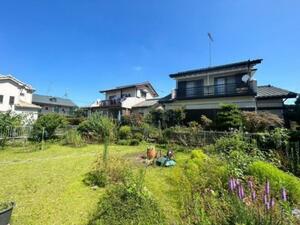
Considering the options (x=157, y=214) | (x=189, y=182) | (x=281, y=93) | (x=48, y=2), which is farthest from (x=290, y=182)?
(x=281, y=93)

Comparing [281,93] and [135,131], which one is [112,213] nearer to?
[135,131]

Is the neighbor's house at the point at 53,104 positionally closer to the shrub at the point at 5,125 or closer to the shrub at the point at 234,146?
the shrub at the point at 5,125

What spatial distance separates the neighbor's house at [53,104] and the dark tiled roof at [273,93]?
45.1 m

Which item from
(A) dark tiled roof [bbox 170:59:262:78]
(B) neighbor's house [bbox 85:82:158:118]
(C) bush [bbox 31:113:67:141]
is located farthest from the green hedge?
(B) neighbor's house [bbox 85:82:158:118]

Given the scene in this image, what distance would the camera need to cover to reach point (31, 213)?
4676 millimetres

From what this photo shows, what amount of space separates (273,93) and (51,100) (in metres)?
48.6

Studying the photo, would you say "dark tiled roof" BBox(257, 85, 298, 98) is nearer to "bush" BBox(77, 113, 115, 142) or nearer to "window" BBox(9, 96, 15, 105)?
"bush" BBox(77, 113, 115, 142)

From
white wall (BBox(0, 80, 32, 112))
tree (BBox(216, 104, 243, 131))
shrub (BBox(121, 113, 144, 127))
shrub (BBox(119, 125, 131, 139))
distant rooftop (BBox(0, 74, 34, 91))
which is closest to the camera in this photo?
tree (BBox(216, 104, 243, 131))

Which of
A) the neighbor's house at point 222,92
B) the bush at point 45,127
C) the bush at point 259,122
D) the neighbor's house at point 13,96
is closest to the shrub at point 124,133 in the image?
the bush at point 45,127

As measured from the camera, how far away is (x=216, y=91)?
2180 centimetres

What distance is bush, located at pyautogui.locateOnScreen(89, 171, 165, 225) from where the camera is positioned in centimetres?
395

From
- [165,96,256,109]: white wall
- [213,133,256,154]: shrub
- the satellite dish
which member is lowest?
[213,133,256,154]: shrub

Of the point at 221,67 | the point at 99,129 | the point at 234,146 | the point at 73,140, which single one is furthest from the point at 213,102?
the point at 73,140

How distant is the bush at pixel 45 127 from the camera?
17.3m
